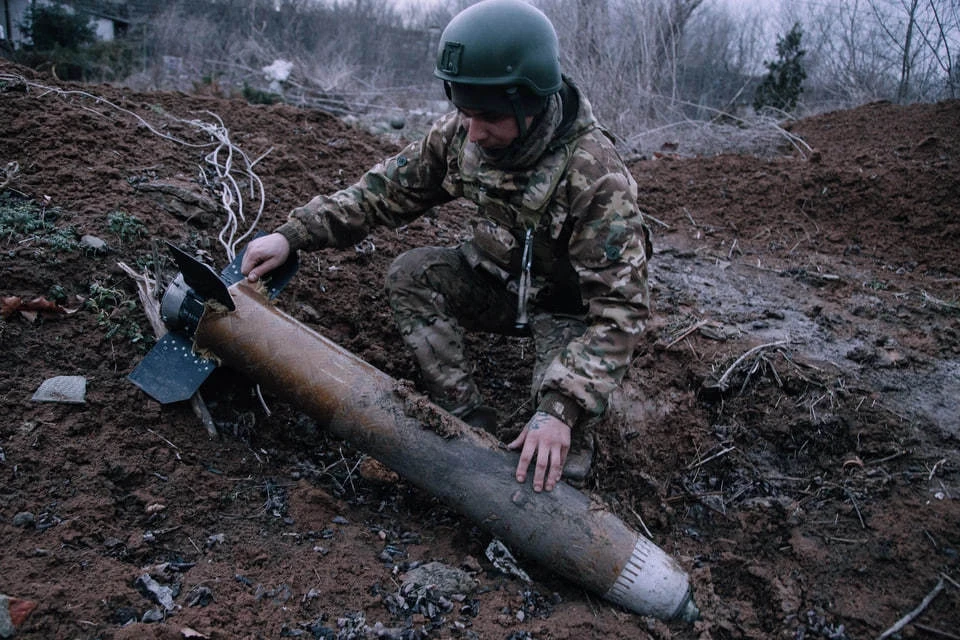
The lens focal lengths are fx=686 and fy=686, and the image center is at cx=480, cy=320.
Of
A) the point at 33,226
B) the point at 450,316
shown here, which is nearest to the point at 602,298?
the point at 450,316

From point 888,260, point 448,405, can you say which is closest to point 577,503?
point 448,405

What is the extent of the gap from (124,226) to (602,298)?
2083 millimetres

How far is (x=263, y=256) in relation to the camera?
251 cm

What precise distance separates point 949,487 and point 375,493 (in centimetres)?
203

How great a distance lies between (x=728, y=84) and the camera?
17953 mm

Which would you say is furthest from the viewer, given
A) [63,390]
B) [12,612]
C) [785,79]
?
[785,79]

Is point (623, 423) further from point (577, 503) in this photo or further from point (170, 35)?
point (170, 35)

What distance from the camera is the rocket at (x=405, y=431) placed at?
207 cm

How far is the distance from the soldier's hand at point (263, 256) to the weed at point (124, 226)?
0.75 metres

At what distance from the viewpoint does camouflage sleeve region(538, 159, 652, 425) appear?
214 centimetres

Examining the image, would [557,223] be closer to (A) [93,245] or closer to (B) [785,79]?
(A) [93,245]

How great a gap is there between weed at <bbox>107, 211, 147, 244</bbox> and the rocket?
0.76 metres

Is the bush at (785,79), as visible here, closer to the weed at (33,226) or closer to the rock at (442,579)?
the weed at (33,226)

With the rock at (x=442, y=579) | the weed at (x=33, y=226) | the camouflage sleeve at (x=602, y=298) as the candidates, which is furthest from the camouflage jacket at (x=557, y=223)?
the weed at (x=33, y=226)
